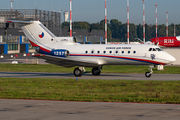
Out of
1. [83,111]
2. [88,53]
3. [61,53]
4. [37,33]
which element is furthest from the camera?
[37,33]

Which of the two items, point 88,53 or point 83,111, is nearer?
point 83,111

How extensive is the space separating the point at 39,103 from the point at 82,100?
260cm

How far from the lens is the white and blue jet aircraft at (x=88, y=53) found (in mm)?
31188

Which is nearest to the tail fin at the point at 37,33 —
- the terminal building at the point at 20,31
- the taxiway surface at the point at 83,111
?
the taxiway surface at the point at 83,111

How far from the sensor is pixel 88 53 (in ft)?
108

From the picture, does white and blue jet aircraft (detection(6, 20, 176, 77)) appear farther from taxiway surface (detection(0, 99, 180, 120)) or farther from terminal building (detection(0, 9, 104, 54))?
terminal building (detection(0, 9, 104, 54))

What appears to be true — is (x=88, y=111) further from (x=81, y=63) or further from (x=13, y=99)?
(x=81, y=63)

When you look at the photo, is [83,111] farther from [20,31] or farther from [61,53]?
[20,31]

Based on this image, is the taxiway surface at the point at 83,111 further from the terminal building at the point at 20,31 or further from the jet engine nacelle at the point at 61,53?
the terminal building at the point at 20,31

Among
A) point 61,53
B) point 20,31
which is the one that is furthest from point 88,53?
point 20,31

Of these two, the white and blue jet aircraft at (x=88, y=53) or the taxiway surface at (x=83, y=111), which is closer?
the taxiway surface at (x=83, y=111)

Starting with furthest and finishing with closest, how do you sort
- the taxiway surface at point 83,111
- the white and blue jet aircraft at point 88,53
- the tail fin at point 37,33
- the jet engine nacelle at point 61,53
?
the tail fin at point 37,33 < the jet engine nacelle at point 61,53 < the white and blue jet aircraft at point 88,53 < the taxiway surface at point 83,111

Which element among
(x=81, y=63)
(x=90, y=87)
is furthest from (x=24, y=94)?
(x=81, y=63)

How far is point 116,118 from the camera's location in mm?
12211
